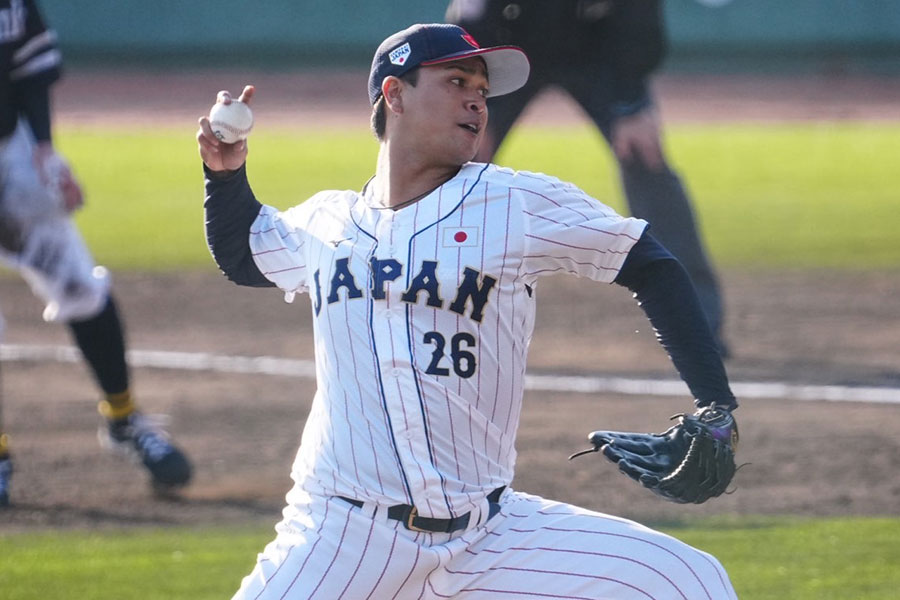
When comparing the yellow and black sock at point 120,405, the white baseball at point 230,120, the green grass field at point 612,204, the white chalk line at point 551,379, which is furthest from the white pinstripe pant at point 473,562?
the white chalk line at point 551,379

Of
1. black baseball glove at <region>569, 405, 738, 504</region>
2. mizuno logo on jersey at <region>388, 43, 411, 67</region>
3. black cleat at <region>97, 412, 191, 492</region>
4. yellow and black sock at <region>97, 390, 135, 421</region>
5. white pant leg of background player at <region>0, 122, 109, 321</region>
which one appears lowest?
black cleat at <region>97, 412, 191, 492</region>

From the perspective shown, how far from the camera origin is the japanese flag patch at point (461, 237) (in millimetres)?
2938

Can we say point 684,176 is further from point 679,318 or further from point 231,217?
point 679,318

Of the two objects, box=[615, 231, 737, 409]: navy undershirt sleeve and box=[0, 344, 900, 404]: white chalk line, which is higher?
box=[615, 231, 737, 409]: navy undershirt sleeve

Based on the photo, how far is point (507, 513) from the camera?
2.97 meters

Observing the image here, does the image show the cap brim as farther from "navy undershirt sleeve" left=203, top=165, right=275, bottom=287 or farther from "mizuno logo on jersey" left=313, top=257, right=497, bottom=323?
"navy undershirt sleeve" left=203, top=165, right=275, bottom=287

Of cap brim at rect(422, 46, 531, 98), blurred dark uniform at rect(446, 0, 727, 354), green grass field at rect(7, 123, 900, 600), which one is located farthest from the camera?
blurred dark uniform at rect(446, 0, 727, 354)

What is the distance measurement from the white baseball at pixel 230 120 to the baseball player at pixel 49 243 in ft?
7.65

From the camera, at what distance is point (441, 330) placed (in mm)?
2916

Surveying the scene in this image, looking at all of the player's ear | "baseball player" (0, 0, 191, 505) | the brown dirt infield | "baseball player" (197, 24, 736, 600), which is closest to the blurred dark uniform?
the brown dirt infield

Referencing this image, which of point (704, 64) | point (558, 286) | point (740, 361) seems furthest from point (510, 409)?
point (704, 64)

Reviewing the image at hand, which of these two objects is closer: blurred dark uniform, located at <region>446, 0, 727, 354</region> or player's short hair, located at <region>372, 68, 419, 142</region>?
player's short hair, located at <region>372, 68, 419, 142</region>

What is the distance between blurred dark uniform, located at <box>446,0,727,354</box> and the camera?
712 cm

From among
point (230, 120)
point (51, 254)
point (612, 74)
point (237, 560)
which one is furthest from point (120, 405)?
point (612, 74)
